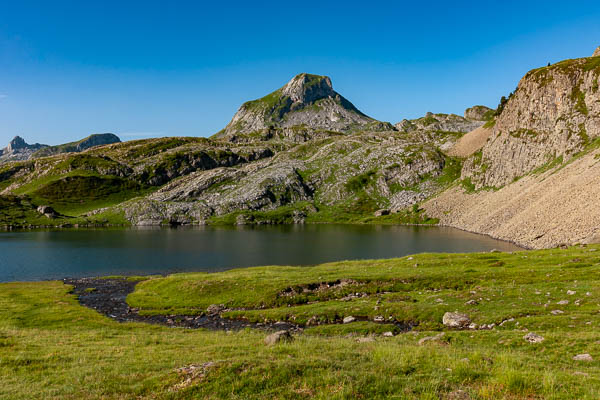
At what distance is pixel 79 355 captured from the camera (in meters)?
20.1

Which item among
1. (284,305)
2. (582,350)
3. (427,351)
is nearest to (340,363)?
(427,351)

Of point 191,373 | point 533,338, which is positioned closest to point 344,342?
point 191,373

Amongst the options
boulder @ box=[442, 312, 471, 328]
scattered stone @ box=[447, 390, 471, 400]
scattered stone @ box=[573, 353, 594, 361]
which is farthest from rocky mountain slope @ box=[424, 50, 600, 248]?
scattered stone @ box=[447, 390, 471, 400]

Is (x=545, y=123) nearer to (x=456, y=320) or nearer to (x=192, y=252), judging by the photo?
(x=192, y=252)

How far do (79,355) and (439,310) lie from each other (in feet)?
102

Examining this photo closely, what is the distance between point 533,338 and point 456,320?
33.0ft

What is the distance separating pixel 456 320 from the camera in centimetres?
3098

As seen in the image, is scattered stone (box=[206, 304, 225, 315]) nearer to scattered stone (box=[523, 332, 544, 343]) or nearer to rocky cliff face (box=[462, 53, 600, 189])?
scattered stone (box=[523, 332, 544, 343])

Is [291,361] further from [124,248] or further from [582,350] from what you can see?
[124,248]

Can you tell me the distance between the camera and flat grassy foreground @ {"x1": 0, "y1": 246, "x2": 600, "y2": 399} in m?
12.8

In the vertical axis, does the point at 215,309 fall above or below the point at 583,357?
below

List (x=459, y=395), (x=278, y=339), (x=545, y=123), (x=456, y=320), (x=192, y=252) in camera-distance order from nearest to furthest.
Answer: (x=459, y=395) < (x=278, y=339) < (x=456, y=320) < (x=192, y=252) < (x=545, y=123)

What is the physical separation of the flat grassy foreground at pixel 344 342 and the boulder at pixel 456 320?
0.86 meters

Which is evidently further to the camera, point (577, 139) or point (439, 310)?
point (577, 139)
